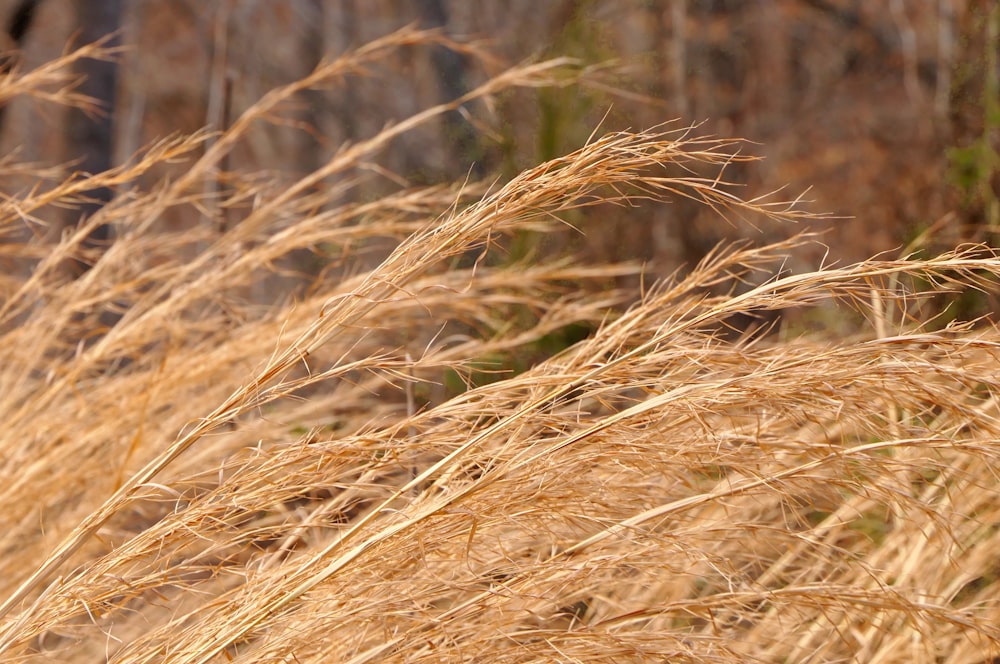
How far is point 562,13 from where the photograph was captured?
3434mm

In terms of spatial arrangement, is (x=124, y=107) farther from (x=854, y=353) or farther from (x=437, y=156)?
(x=854, y=353)

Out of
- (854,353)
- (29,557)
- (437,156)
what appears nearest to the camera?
(854,353)

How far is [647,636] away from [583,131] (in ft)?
7.73

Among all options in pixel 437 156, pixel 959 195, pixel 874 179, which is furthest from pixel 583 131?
pixel 874 179

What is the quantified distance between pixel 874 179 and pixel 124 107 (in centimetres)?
255

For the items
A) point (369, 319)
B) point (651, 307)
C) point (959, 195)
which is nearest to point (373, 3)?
point (959, 195)

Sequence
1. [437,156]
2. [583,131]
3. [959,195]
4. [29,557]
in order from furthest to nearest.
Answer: [437,156] < [583,131] < [959,195] < [29,557]

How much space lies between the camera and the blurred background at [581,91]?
3160 millimetres

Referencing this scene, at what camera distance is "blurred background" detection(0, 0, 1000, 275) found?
3.16 m

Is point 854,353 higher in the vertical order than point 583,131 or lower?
higher

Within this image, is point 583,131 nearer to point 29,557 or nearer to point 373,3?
point 373,3

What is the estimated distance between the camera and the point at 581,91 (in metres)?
2.93

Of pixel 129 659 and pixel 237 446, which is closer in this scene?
pixel 129 659

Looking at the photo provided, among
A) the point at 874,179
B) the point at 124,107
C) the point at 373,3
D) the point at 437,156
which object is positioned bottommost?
the point at 874,179
